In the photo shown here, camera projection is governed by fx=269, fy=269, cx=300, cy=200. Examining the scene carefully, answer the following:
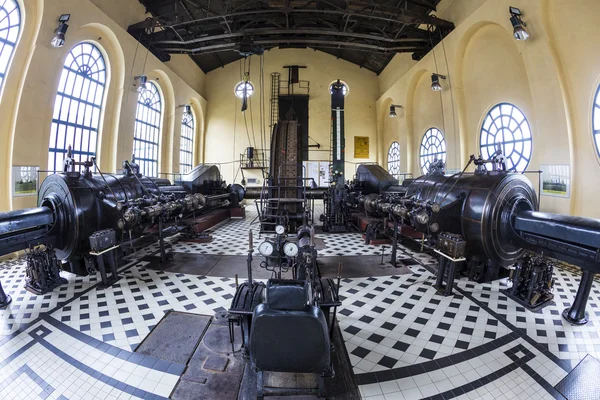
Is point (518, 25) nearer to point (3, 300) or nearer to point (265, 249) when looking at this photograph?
point (265, 249)

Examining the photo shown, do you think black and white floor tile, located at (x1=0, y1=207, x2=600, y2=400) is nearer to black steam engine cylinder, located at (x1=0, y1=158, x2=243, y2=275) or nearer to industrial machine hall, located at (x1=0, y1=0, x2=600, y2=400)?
industrial machine hall, located at (x1=0, y1=0, x2=600, y2=400)

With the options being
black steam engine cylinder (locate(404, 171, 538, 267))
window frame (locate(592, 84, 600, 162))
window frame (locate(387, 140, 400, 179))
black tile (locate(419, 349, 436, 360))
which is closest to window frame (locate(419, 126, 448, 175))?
window frame (locate(387, 140, 400, 179))

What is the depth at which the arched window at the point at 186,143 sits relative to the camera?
15.4m

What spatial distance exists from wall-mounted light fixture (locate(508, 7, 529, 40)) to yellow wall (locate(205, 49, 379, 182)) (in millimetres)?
10943

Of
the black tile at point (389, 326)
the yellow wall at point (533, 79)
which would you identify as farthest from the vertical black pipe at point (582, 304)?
the yellow wall at point (533, 79)

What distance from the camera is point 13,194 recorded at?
5.92 meters

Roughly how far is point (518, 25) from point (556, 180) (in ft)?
11.6

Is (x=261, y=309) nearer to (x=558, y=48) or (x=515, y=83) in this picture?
(x=558, y=48)

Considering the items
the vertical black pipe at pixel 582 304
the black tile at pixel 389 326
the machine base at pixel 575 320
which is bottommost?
the black tile at pixel 389 326

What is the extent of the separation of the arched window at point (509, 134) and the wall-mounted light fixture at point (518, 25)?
2334 mm

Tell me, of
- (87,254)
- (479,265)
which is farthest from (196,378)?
(479,265)

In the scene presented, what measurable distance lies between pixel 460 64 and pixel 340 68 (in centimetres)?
893

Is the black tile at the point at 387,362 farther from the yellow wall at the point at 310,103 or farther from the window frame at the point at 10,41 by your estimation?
the yellow wall at the point at 310,103

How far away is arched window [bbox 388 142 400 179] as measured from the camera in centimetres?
1542
